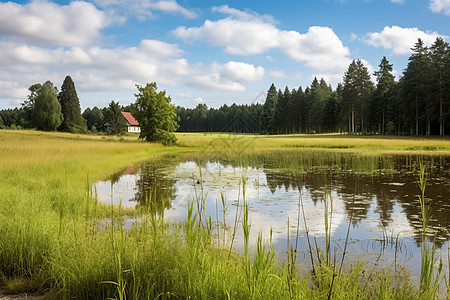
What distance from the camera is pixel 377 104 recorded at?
56.8m

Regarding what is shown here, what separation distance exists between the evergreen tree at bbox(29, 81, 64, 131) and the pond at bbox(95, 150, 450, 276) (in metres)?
49.0

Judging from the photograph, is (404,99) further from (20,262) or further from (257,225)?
(20,262)

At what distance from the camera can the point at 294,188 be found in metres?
11.1

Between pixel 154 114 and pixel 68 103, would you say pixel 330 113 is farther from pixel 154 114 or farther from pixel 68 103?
pixel 68 103

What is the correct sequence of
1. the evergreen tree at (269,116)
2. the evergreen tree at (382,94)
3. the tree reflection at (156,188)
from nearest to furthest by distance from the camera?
the tree reflection at (156,188)
the evergreen tree at (382,94)
the evergreen tree at (269,116)

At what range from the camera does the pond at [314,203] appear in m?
5.30

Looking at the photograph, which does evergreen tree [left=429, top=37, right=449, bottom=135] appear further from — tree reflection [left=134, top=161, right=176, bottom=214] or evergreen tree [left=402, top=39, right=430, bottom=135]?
tree reflection [left=134, top=161, right=176, bottom=214]

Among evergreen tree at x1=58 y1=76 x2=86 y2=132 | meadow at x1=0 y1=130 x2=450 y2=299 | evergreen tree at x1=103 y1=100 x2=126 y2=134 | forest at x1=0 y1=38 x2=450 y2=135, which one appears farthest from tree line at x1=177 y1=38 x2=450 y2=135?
evergreen tree at x1=58 y1=76 x2=86 y2=132

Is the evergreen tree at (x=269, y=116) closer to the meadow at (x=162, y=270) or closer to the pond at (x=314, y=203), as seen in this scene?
the pond at (x=314, y=203)

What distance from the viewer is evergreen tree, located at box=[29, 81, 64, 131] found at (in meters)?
56.0

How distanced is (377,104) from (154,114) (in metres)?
42.3

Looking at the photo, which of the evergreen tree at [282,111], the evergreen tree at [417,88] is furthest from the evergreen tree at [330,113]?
the evergreen tree at [417,88]

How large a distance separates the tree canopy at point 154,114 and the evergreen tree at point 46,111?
32335mm

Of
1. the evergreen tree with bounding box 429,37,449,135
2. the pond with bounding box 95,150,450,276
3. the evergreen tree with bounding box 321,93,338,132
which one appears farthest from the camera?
the evergreen tree with bounding box 321,93,338,132
